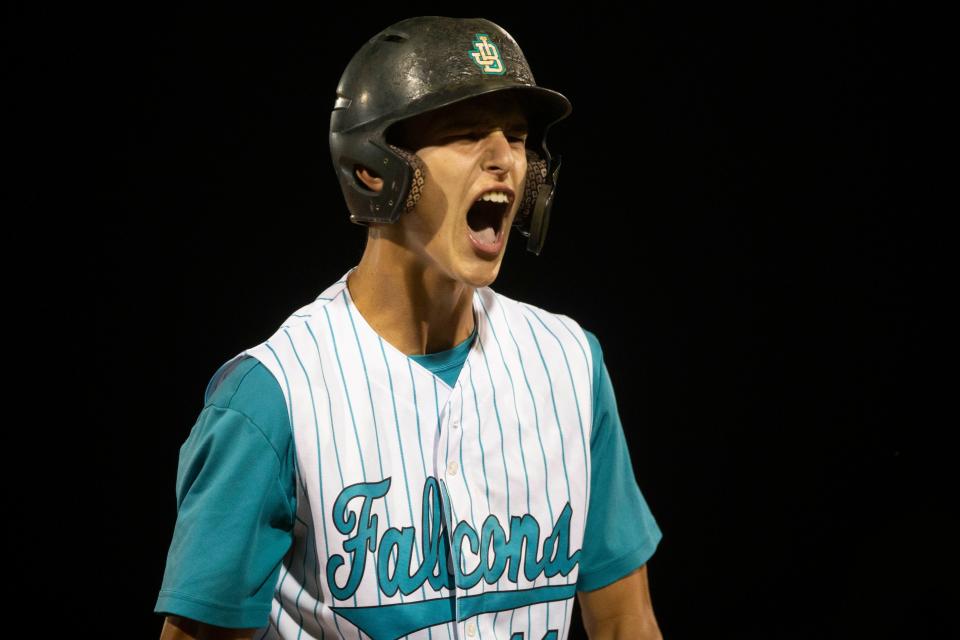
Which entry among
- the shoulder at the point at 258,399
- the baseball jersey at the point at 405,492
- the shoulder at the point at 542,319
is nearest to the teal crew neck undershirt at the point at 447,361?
the baseball jersey at the point at 405,492

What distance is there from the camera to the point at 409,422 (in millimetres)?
1914

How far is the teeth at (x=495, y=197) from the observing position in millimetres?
1852

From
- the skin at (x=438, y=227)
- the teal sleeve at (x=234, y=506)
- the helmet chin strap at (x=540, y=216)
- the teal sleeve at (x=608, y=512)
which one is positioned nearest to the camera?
the teal sleeve at (x=234, y=506)

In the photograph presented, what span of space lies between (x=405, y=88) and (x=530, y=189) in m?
0.27

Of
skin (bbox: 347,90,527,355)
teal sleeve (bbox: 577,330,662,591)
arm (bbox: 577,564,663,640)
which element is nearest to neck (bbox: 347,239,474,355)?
skin (bbox: 347,90,527,355)

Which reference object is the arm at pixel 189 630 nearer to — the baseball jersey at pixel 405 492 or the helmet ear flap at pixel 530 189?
the baseball jersey at pixel 405 492

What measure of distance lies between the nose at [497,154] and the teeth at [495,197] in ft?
0.11

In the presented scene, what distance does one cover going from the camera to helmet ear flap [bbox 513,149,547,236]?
197 centimetres

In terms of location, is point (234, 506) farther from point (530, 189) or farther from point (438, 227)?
point (530, 189)

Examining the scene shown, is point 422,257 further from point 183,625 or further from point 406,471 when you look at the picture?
point 183,625

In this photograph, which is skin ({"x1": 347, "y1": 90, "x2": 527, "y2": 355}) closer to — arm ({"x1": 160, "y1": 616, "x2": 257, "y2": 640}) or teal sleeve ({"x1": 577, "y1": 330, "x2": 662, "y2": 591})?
teal sleeve ({"x1": 577, "y1": 330, "x2": 662, "y2": 591})

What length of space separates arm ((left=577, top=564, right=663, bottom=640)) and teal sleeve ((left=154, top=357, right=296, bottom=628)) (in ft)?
1.82

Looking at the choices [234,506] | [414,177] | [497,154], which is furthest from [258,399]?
[497,154]

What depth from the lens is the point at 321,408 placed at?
6.03ft
